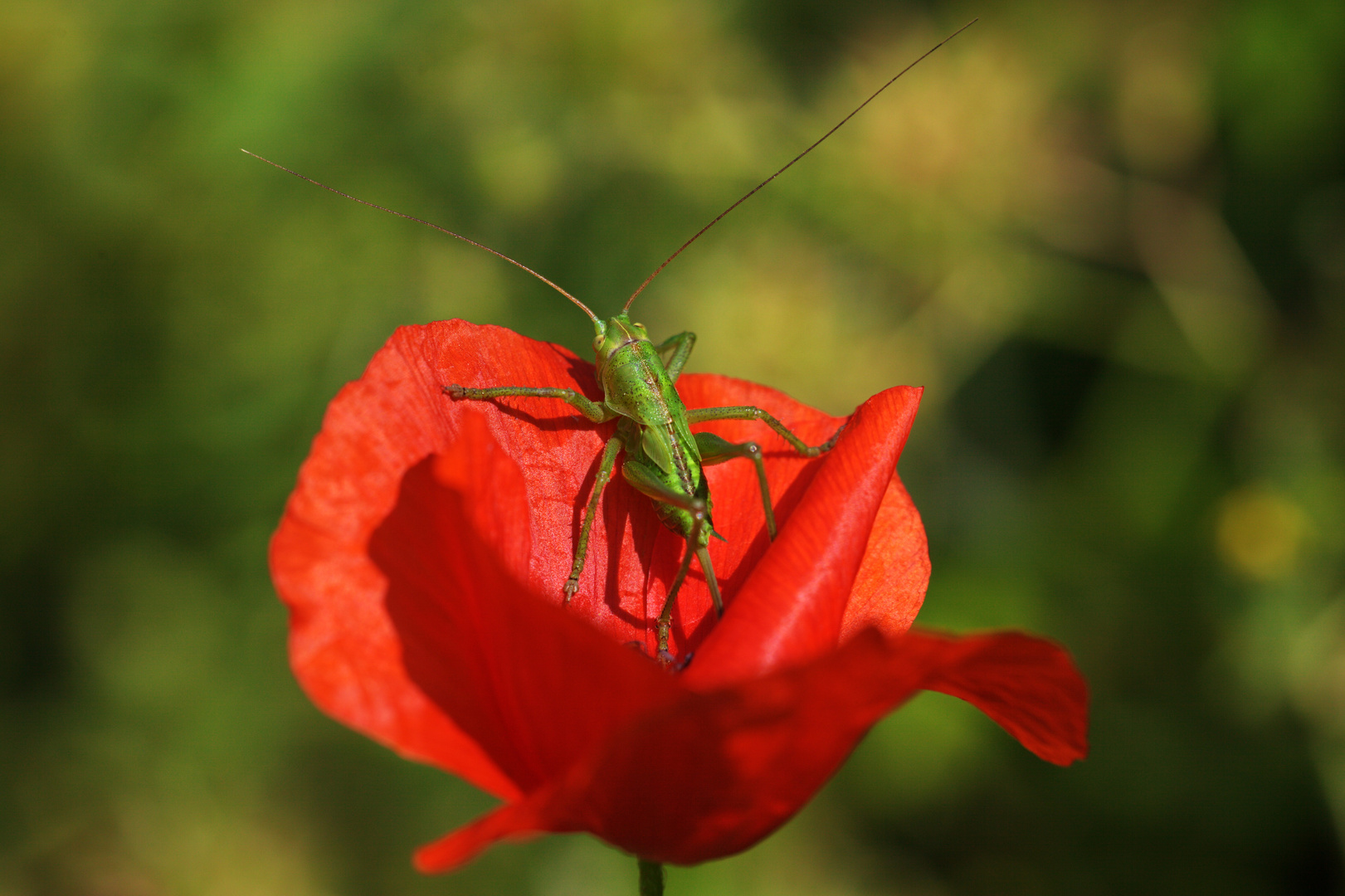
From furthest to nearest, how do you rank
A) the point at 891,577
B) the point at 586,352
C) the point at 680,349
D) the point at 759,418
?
1. the point at 586,352
2. the point at 680,349
3. the point at 759,418
4. the point at 891,577

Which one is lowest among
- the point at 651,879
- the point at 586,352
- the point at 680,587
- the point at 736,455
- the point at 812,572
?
the point at 586,352

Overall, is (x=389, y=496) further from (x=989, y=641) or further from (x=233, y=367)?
(x=233, y=367)

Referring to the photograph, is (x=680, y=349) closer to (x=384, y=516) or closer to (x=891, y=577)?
(x=891, y=577)

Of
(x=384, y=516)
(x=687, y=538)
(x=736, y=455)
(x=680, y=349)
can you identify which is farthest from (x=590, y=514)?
(x=680, y=349)

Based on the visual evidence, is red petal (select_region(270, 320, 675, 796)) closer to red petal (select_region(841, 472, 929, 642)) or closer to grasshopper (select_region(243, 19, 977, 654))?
grasshopper (select_region(243, 19, 977, 654))

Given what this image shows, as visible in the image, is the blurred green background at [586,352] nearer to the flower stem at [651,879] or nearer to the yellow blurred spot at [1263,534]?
the yellow blurred spot at [1263,534]

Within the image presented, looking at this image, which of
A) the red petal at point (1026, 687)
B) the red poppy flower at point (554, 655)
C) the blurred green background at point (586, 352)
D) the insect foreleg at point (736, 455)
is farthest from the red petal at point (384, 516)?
the blurred green background at point (586, 352)
